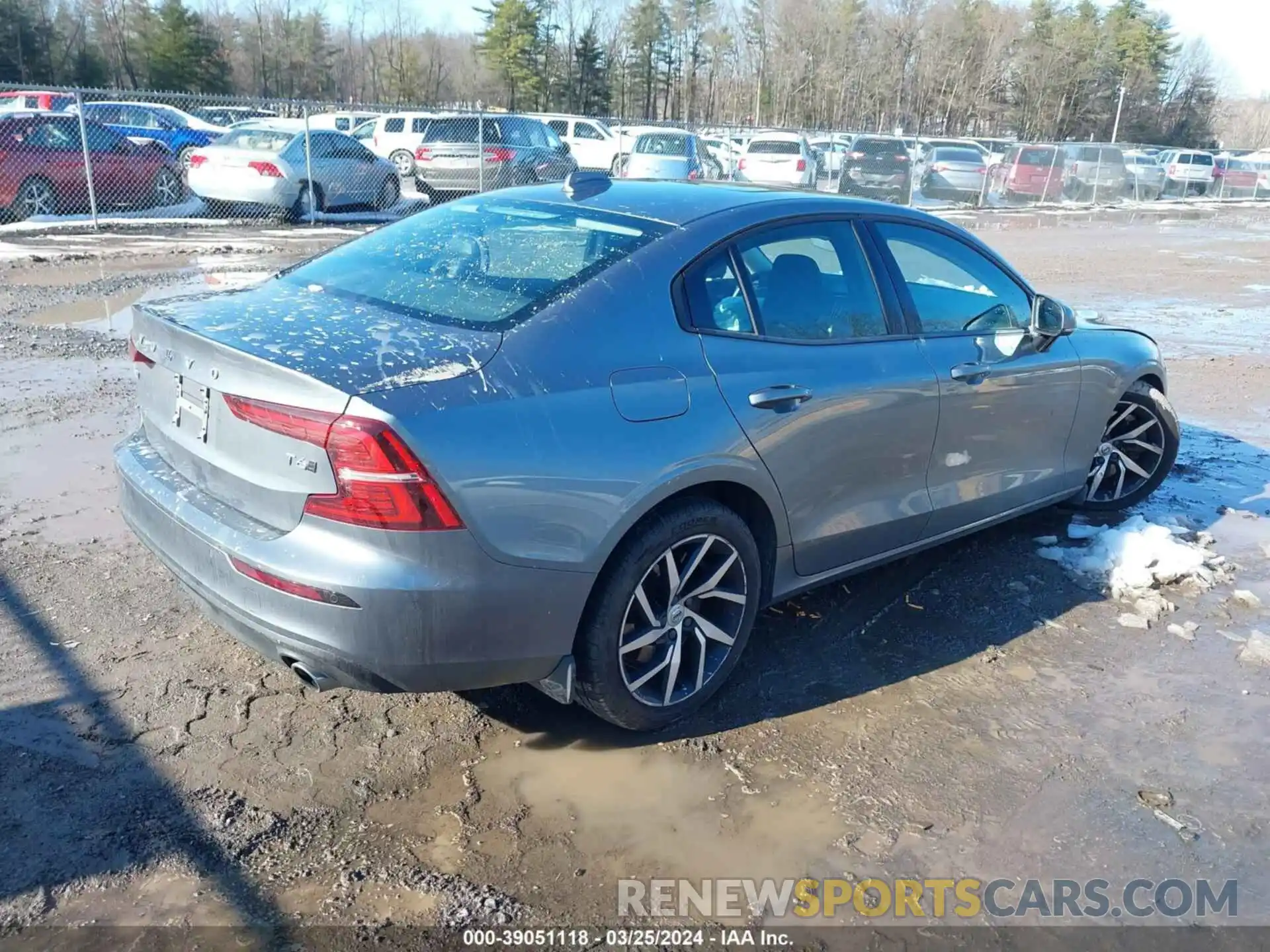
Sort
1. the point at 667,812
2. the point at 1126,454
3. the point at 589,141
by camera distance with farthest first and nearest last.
→ the point at 589,141 < the point at 1126,454 < the point at 667,812

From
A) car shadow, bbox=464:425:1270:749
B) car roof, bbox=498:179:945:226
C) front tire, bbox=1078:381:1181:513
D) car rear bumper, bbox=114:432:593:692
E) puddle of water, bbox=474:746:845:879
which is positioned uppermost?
car roof, bbox=498:179:945:226

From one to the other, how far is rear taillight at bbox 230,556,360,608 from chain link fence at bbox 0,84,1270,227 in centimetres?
730

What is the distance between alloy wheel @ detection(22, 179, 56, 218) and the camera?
48.2ft

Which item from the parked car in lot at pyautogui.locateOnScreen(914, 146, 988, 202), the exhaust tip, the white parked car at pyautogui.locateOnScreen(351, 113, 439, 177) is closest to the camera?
the exhaust tip

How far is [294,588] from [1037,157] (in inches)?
1219

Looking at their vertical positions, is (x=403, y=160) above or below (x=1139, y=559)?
above

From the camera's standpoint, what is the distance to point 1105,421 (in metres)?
5.01

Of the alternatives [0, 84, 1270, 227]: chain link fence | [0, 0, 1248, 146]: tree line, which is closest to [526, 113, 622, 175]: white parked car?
[0, 84, 1270, 227]: chain link fence

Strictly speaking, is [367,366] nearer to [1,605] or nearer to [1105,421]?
[1,605]

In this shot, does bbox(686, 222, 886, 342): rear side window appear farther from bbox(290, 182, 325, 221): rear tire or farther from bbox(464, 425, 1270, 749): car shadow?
bbox(290, 182, 325, 221): rear tire

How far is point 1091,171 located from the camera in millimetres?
31297

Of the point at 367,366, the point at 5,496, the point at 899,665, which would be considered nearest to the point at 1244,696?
the point at 899,665

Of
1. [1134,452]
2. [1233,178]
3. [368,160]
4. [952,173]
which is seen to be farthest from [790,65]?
[1134,452]

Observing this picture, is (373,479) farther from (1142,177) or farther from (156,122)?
(1142,177)
